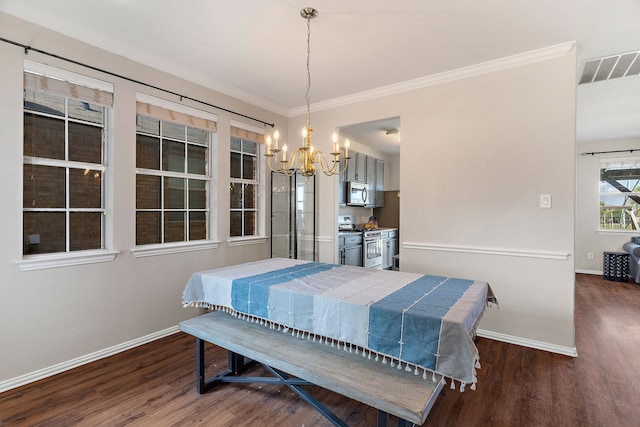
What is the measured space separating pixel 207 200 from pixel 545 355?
3.61m

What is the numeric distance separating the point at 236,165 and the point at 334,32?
6.54 feet

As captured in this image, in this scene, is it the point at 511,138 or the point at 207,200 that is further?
the point at 207,200

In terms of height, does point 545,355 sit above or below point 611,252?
below

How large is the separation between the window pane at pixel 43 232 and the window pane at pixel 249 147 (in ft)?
6.70

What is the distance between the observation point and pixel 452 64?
2984 mm

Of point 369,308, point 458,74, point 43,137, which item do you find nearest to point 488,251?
point 458,74

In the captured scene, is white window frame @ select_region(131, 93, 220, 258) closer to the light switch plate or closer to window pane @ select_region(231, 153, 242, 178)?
window pane @ select_region(231, 153, 242, 178)

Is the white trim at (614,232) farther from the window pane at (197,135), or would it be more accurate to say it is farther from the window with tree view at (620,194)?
the window pane at (197,135)

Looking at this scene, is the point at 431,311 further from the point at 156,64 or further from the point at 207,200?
the point at 156,64

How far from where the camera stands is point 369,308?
5.04 feet

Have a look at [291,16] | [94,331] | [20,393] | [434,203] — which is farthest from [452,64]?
[20,393]

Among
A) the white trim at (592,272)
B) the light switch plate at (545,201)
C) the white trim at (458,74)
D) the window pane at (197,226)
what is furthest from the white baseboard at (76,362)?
the white trim at (592,272)

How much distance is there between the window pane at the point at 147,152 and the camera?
2.90m

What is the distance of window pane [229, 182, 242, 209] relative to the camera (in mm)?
3793
